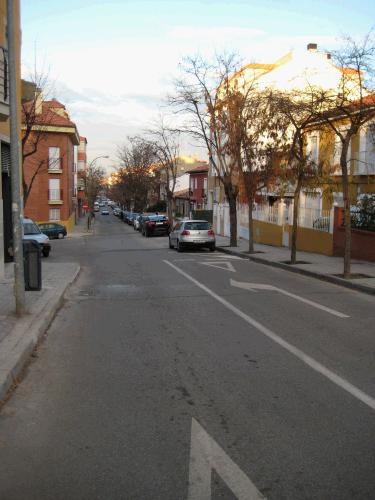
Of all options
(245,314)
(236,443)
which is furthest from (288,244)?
(236,443)

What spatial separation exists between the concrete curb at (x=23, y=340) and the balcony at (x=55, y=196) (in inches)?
1787

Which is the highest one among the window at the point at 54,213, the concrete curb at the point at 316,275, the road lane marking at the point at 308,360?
the window at the point at 54,213

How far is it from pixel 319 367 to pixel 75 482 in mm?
3511

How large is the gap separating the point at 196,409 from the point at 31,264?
515cm

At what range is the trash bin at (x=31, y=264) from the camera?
9.09 metres

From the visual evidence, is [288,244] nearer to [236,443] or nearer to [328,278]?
[328,278]

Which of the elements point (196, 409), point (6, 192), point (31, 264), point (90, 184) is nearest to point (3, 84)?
point (31, 264)

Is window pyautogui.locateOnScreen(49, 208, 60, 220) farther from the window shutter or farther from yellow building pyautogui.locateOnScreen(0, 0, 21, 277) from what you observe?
the window shutter

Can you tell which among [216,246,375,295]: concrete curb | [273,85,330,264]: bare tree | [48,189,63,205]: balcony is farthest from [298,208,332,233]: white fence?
[48,189,63,205]: balcony

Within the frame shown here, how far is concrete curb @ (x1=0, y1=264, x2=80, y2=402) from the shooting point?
18.4ft

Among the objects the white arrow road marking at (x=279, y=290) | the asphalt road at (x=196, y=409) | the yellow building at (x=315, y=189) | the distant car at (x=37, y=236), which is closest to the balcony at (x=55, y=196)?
the yellow building at (x=315, y=189)

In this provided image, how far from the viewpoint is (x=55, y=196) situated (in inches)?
2157

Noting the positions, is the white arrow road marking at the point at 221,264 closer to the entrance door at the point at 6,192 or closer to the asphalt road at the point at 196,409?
the entrance door at the point at 6,192

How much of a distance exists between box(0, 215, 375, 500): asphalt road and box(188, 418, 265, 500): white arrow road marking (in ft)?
0.03
